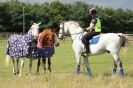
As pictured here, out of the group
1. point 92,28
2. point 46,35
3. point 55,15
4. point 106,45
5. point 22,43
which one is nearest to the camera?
point 106,45

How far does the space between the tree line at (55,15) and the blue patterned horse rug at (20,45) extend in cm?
5718

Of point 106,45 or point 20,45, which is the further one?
point 20,45

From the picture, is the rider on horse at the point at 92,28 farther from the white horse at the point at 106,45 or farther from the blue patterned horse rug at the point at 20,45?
the blue patterned horse rug at the point at 20,45

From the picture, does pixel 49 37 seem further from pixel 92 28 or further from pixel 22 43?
pixel 92 28

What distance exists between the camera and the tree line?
8600 cm

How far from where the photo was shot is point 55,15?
95.1 m

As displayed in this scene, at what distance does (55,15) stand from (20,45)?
7763cm

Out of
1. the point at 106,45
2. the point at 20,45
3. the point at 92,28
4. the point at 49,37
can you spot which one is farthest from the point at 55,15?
the point at 106,45

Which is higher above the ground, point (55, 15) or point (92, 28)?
point (55, 15)

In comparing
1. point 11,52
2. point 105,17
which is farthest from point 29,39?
point 105,17

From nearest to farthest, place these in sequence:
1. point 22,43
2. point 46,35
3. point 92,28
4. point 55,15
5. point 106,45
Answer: point 106,45, point 92,28, point 22,43, point 46,35, point 55,15

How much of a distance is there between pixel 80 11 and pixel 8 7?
63.8ft

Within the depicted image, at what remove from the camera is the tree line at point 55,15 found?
282 ft

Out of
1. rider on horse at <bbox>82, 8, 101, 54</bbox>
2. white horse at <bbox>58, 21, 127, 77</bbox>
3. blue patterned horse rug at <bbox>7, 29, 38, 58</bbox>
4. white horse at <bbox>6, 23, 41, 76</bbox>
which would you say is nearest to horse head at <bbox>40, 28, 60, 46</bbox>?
white horse at <bbox>6, 23, 41, 76</bbox>
